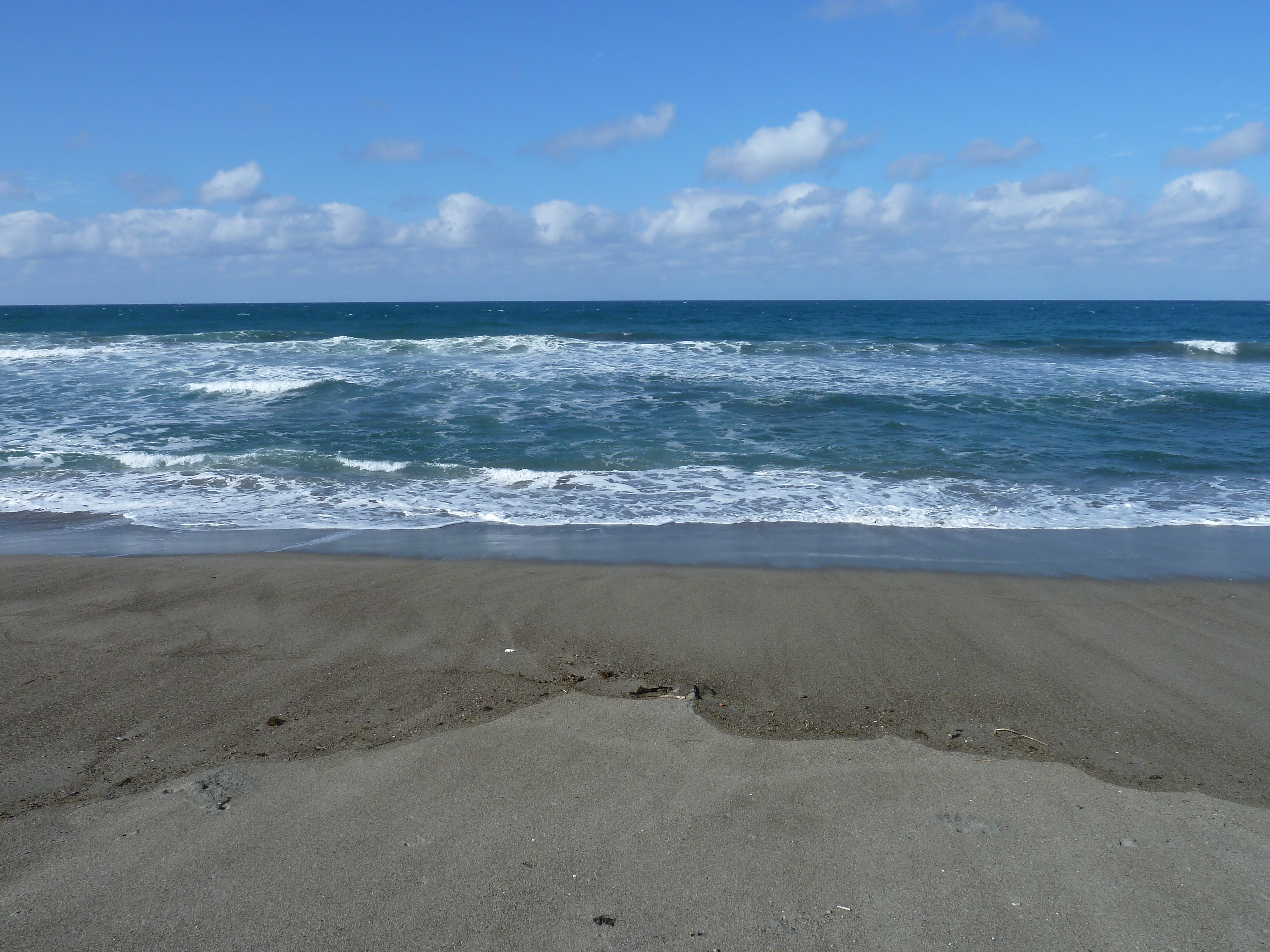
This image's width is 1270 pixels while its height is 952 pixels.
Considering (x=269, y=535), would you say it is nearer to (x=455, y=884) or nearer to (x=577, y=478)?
(x=577, y=478)

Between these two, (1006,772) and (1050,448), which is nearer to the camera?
(1006,772)

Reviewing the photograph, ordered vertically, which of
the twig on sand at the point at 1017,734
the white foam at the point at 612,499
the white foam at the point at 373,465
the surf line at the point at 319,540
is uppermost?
the white foam at the point at 373,465

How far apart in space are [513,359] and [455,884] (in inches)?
910

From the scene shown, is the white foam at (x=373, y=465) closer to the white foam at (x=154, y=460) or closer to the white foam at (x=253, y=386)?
the white foam at (x=154, y=460)

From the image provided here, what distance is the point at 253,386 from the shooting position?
18109 millimetres

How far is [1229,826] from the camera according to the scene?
9.70ft

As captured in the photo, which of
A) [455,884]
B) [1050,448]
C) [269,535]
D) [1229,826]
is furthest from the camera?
[1050,448]

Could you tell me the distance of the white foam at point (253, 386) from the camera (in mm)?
17531

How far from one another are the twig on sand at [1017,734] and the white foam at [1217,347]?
31388 mm

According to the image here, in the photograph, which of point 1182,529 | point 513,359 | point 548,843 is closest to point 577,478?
point 1182,529

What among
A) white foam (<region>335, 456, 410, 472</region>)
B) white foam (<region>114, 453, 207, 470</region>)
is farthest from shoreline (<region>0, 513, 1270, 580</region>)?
white foam (<region>335, 456, 410, 472</region>)

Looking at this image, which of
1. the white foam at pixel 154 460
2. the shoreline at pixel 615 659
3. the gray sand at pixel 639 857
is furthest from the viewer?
the white foam at pixel 154 460

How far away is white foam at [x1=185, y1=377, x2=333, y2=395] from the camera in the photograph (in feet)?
57.5

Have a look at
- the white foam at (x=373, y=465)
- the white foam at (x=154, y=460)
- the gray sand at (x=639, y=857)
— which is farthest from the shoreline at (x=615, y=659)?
the white foam at (x=154, y=460)
